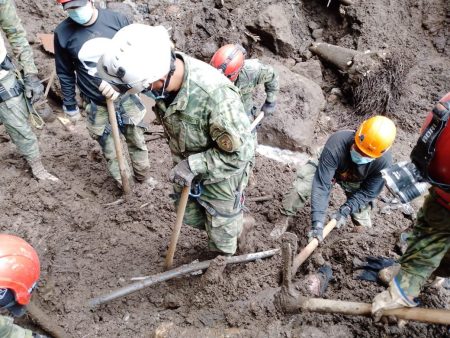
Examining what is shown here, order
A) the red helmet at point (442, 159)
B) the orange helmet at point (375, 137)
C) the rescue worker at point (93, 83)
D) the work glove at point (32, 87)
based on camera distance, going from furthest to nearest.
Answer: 1. the work glove at point (32, 87)
2. the rescue worker at point (93, 83)
3. the orange helmet at point (375, 137)
4. the red helmet at point (442, 159)

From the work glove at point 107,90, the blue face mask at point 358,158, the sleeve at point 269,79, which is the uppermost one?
the blue face mask at point 358,158

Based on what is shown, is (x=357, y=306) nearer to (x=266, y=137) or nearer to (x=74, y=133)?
(x=266, y=137)

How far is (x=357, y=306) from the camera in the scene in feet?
9.24

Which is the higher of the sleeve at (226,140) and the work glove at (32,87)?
the sleeve at (226,140)

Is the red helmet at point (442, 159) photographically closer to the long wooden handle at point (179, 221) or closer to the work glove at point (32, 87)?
the long wooden handle at point (179, 221)

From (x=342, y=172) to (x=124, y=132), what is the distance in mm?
2435

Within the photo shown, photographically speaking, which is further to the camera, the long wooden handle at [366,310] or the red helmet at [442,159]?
the long wooden handle at [366,310]

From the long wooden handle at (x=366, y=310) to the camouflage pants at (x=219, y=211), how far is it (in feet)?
2.95

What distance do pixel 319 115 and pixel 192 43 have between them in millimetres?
2484

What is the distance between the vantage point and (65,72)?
4148 millimetres

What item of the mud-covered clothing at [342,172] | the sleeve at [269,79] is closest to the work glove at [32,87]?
the sleeve at [269,79]

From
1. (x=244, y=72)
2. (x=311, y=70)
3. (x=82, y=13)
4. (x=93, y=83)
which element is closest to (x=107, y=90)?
(x=93, y=83)

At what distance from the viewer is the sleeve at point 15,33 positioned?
157 inches

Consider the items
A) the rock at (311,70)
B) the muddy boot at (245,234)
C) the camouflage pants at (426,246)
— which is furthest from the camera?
the rock at (311,70)
